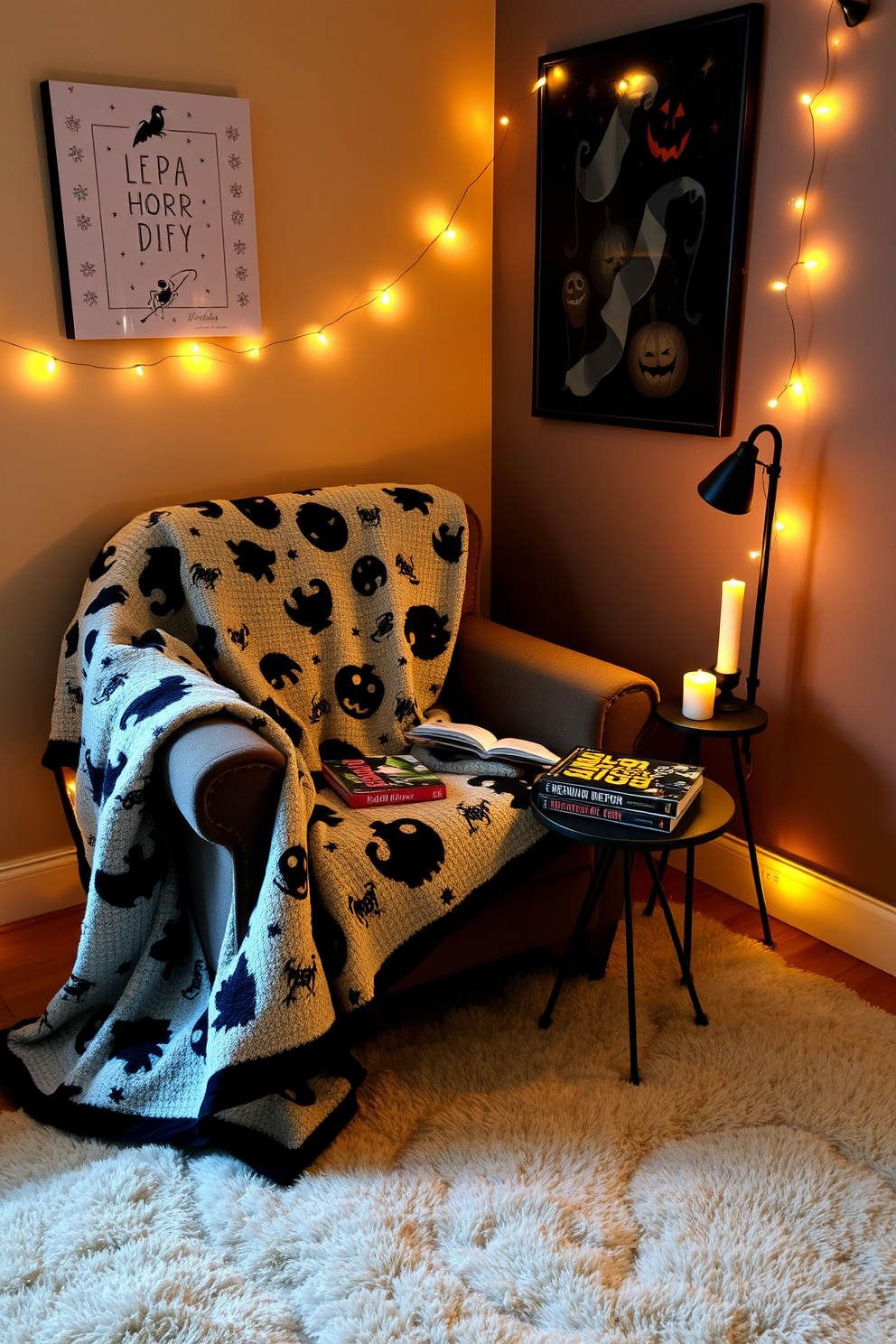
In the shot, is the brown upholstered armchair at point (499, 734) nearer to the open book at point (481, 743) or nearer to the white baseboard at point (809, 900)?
the open book at point (481, 743)

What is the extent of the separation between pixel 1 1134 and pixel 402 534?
1.51 m

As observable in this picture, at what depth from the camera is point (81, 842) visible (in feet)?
7.66

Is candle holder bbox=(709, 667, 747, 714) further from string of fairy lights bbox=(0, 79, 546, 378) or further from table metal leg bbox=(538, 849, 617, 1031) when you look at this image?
string of fairy lights bbox=(0, 79, 546, 378)

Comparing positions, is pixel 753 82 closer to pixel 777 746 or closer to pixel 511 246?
pixel 511 246

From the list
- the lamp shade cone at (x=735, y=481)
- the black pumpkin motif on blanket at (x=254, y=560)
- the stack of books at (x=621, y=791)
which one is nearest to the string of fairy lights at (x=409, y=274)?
the lamp shade cone at (x=735, y=481)

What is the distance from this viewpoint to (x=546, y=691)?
2.41m

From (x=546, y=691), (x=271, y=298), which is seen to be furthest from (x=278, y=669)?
(x=271, y=298)

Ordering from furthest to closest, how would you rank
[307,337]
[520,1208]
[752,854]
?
1. [307,337]
2. [752,854]
3. [520,1208]

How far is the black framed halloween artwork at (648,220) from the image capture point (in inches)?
92.7

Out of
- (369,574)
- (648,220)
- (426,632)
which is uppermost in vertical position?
(648,220)

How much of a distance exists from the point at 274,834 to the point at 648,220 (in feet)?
5.60

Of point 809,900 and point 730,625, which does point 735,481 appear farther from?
point 809,900

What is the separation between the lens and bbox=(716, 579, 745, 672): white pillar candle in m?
2.34

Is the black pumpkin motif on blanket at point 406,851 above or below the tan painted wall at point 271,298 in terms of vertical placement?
below
